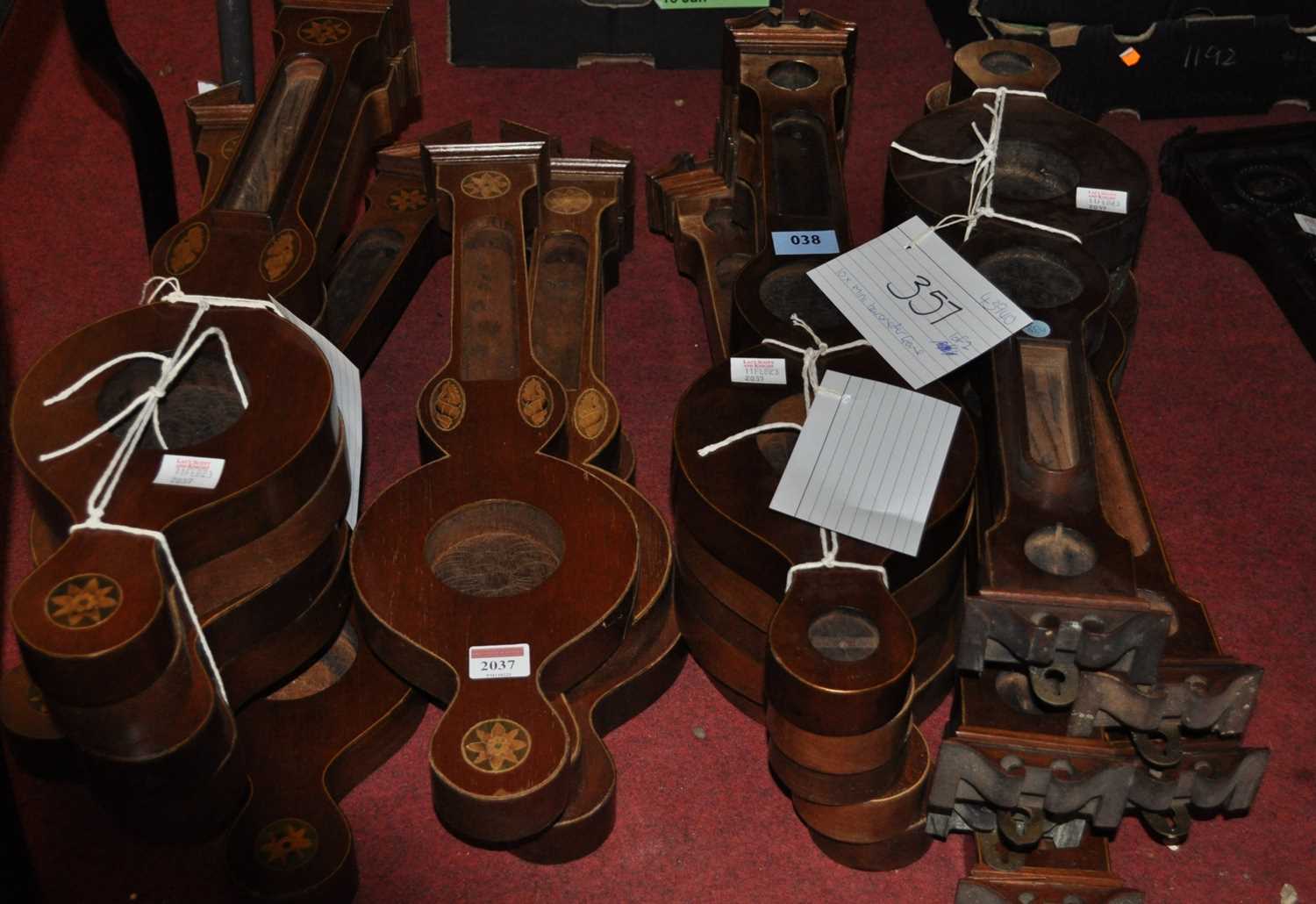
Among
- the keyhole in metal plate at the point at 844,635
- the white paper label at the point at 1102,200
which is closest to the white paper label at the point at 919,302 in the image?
the white paper label at the point at 1102,200

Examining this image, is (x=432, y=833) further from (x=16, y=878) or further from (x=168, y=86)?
(x=168, y=86)

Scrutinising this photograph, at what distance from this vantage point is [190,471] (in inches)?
48.2

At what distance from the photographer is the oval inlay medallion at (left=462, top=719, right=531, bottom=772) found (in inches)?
46.9

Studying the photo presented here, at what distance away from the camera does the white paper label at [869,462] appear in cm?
130

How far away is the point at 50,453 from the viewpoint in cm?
123

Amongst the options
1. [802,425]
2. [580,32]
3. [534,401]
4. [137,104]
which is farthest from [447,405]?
[580,32]

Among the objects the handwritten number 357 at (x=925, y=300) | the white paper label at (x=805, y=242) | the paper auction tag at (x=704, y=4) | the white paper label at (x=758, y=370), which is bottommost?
the white paper label at (x=758, y=370)

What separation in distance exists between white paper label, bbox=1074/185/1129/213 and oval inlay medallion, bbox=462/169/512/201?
59cm

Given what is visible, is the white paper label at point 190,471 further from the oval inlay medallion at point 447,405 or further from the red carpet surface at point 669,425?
the red carpet surface at point 669,425

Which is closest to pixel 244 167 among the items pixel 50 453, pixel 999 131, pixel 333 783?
pixel 50 453

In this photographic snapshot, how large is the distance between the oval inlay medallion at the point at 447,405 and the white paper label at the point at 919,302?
36cm

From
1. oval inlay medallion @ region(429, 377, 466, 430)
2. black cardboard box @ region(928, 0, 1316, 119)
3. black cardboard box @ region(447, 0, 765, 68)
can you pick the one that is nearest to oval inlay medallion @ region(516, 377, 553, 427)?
oval inlay medallion @ region(429, 377, 466, 430)

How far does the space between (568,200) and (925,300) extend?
489mm

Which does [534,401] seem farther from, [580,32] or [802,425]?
[580,32]
